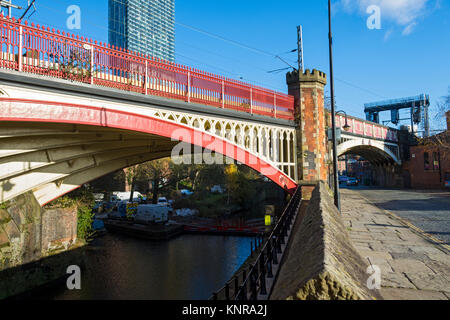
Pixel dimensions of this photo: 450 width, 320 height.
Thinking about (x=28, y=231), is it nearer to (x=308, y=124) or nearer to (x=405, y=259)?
(x=405, y=259)

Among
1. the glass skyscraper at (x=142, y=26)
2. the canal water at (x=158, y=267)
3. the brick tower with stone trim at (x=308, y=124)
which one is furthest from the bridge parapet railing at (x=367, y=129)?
the glass skyscraper at (x=142, y=26)

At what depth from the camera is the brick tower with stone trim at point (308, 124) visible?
52.9 ft

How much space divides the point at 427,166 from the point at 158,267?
36690 mm

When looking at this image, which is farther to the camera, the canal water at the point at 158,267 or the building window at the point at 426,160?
the building window at the point at 426,160

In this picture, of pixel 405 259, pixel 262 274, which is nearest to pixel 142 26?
pixel 262 274

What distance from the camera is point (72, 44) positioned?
8.16m

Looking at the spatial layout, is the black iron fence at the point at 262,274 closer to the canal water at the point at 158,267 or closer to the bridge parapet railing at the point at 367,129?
the canal water at the point at 158,267

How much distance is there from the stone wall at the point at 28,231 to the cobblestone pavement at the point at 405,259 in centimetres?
1275

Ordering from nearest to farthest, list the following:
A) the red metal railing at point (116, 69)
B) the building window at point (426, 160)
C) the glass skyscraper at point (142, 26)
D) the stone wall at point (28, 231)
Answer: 1. the red metal railing at point (116, 69)
2. the stone wall at point (28, 231)
3. the building window at point (426, 160)
4. the glass skyscraper at point (142, 26)

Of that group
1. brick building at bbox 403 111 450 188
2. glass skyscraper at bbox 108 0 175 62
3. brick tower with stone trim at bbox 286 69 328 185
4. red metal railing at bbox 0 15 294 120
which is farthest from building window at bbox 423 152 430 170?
glass skyscraper at bbox 108 0 175 62

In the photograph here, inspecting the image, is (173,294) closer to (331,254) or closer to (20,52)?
(20,52)
